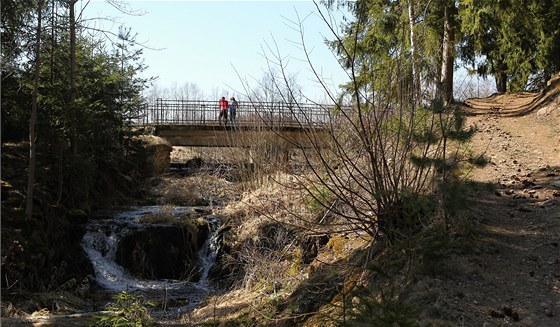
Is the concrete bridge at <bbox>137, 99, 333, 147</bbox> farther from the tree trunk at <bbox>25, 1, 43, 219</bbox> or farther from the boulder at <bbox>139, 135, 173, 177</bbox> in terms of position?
the tree trunk at <bbox>25, 1, 43, 219</bbox>

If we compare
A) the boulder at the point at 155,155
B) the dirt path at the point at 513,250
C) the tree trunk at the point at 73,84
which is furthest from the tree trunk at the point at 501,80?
the tree trunk at the point at 73,84

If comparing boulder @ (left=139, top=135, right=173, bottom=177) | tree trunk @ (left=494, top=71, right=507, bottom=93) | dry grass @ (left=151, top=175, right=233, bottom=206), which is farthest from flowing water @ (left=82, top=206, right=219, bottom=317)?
tree trunk @ (left=494, top=71, right=507, bottom=93)

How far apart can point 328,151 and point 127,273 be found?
7073 mm

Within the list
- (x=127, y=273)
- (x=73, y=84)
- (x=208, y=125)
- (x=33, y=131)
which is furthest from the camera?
(x=208, y=125)

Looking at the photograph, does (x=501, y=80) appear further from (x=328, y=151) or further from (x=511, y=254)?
(x=511, y=254)

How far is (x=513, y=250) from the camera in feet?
21.3

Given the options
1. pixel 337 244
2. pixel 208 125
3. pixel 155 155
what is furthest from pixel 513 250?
pixel 208 125

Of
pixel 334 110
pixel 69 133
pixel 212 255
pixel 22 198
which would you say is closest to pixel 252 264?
pixel 334 110

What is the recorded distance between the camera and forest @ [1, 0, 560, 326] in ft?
22.1

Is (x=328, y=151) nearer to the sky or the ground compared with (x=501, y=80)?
nearer to the ground

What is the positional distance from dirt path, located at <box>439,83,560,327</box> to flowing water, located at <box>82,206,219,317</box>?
5.79 m

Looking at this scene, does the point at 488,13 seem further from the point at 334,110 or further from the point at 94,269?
the point at 94,269

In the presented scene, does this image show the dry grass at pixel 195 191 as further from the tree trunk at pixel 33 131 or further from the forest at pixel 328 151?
the tree trunk at pixel 33 131

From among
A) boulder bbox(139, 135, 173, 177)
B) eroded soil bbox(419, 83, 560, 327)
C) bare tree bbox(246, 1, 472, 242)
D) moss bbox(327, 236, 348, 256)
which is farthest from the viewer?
boulder bbox(139, 135, 173, 177)
